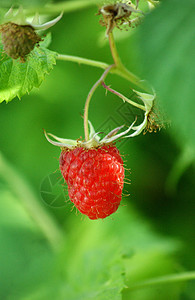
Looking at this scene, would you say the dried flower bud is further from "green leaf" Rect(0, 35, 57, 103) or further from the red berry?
the red berry

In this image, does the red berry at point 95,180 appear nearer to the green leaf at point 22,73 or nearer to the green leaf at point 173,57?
the green leaf at point 22,73

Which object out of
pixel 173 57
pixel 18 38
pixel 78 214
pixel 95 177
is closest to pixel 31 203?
pixel 78 214

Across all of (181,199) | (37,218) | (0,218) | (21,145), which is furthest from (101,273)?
(21,145)

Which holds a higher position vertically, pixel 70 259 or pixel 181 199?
pixel 181 199

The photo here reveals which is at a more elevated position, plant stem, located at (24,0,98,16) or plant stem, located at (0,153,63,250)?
plant stem, located at (24,0,98,16)

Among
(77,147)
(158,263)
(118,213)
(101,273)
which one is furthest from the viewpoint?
(118,213)

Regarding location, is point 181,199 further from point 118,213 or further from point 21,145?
point 21,145

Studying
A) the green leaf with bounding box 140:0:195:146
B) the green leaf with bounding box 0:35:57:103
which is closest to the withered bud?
the green leaf with bounding box 0:35:57:103

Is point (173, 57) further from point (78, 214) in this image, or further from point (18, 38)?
point (78, 214)
